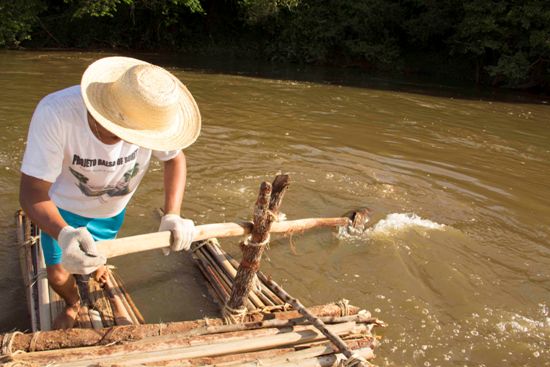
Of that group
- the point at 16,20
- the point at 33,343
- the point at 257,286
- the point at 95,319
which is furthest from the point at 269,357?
the point at 16,20

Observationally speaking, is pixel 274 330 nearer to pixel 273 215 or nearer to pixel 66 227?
pixel 273 215

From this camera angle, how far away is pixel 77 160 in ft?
7.70

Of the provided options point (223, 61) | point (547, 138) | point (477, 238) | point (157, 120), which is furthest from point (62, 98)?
point (223, 61)

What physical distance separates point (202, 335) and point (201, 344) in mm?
69

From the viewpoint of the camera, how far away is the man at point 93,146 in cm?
206

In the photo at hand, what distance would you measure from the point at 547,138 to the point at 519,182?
12.0 feet

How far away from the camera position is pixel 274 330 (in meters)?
2.57

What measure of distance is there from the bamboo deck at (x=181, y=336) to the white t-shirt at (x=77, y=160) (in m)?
0.62

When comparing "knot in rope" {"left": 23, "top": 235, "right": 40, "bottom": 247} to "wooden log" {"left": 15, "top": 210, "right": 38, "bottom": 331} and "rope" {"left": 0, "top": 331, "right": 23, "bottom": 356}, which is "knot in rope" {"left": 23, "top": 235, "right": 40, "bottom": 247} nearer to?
"wooden log" {"left": 15, "top": 210, "right": 38, "bottom": 331}

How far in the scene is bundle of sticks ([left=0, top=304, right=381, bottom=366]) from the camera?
2.19 metres

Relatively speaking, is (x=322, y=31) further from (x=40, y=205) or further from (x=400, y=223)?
(x=40, y=205)

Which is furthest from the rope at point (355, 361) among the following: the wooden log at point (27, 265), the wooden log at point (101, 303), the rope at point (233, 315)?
the wooden log at point (27, 265)

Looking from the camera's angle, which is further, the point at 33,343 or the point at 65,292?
the point at 65,292

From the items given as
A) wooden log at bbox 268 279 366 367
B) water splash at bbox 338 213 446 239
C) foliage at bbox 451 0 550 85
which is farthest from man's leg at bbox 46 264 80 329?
foliage at bbox 451 0 550 85
